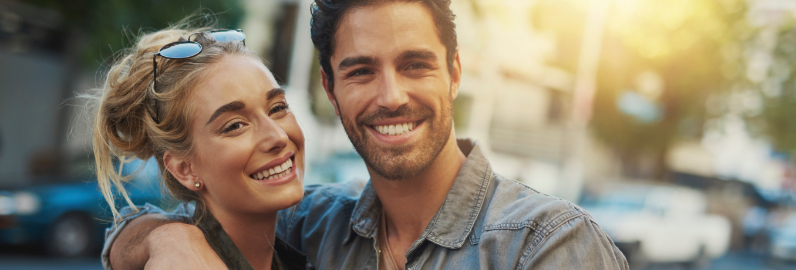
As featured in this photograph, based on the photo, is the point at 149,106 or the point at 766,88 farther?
the point at 766,88

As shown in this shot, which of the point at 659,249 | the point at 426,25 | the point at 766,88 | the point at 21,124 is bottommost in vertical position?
the point at 659,249

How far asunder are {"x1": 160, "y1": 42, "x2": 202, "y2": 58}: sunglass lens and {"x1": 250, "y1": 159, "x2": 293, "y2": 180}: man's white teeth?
0.54m

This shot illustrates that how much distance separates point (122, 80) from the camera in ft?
8.04

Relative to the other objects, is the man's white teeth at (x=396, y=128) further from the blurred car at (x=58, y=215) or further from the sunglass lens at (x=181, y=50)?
the blurred car at (x=58, y=215)

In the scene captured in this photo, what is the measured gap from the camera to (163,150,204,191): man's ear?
2.40 m

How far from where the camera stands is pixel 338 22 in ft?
8.13

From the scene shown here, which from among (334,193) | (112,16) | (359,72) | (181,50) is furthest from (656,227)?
(181,50)

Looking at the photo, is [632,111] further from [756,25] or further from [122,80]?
[122,80]

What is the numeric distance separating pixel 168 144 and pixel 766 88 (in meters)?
21.0

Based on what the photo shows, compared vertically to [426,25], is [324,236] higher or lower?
lower

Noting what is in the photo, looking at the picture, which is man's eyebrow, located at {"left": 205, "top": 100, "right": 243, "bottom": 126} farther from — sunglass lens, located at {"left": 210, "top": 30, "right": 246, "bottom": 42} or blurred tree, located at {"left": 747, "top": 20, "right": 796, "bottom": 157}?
blurred tree, located at {"left": 747, "top": 20, "right": 796, "bottom": 157}

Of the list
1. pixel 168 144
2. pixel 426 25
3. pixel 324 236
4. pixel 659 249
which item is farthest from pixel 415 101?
pixel 659 249

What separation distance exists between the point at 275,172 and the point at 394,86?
57 cm

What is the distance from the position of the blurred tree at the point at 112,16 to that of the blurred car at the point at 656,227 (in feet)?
26.2
